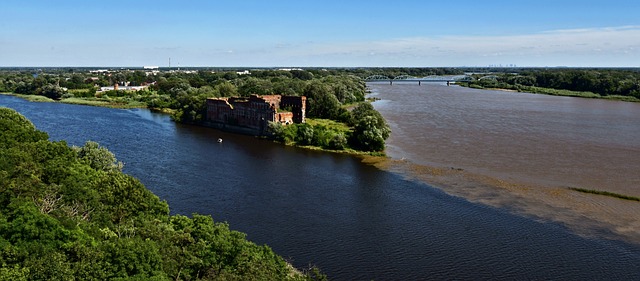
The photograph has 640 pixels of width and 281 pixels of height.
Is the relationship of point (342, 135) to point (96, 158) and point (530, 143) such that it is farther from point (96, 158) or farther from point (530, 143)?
point (96, 158)

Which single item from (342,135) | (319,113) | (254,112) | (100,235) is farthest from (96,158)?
(319,113)

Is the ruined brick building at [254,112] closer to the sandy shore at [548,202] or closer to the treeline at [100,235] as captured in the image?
the sandy shore at [548,202]

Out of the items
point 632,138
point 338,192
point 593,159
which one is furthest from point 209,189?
point 632,138

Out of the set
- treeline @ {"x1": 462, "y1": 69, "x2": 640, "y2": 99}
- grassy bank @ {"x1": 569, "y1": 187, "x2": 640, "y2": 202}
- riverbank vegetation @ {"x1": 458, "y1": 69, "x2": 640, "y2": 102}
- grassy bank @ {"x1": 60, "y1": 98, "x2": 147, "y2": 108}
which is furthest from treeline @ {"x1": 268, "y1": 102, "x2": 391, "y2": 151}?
treeline @ {"x1": 462, "y1": 69, "x2": 640, "y2": 99}

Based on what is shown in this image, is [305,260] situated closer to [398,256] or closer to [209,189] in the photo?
[398,256]

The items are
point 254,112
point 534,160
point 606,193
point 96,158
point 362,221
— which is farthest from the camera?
point 254,112

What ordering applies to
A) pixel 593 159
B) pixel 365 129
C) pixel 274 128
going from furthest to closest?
pixel 274 128
pixel 365 129
pixel 593 159

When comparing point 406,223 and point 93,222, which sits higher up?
point 93,222
